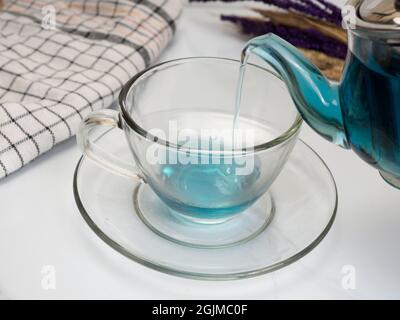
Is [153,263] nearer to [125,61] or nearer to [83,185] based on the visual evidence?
[83,185]

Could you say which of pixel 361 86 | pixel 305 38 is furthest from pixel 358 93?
pixel 305 38

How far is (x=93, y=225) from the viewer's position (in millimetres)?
466

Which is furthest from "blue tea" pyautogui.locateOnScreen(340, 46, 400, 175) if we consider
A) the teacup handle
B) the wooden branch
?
the wooden branch

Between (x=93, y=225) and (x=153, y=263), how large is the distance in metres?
0.06

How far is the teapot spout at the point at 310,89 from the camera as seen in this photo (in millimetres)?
430

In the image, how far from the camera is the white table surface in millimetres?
435

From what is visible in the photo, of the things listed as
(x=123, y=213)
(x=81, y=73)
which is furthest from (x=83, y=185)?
(x=81, y=73)

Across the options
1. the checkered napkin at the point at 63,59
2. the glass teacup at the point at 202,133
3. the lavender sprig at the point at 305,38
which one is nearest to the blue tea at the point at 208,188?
the glass teacup at the point at 202,133

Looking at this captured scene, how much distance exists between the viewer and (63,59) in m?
0.66

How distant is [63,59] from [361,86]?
0.35 metres

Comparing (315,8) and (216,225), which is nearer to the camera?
(216,225)

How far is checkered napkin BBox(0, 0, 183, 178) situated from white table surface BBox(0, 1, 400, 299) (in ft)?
0.09

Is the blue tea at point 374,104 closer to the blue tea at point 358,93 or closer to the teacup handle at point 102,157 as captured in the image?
the blue tea at point 358,93

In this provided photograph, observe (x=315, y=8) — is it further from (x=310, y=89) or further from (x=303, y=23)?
(x=310, y=89)
